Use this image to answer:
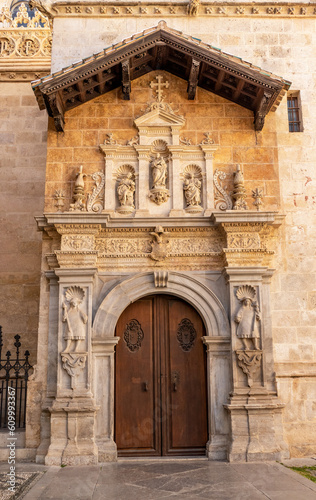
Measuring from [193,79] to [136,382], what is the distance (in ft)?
18.4

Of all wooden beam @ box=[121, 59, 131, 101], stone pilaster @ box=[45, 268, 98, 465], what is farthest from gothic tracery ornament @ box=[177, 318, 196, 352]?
wooden beam @ box=[121, 59, 131, 101]

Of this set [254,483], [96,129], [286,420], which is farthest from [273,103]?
[254,483]

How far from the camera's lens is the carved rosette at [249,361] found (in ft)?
28.0

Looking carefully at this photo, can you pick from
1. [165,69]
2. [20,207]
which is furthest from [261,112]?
[20,207]

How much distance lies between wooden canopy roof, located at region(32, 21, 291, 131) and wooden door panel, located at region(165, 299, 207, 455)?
3943mm

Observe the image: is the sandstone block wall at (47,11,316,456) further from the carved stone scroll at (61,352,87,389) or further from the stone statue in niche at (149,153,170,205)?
the carved stone scroll at (61,352,87,389)

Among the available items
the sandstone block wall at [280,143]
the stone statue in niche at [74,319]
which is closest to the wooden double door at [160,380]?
the stone statue in niche at [74,319]

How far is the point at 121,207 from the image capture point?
9320 mm

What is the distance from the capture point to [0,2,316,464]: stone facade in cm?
850

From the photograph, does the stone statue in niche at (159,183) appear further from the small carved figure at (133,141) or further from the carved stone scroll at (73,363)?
the carved stone scroll at (73,363)

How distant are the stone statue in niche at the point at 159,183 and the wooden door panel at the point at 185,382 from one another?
1.90 meters

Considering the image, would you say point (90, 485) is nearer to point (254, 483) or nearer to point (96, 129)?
point (254, 483)

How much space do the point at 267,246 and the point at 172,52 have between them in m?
4.06

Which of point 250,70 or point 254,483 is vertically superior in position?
point 250,70
